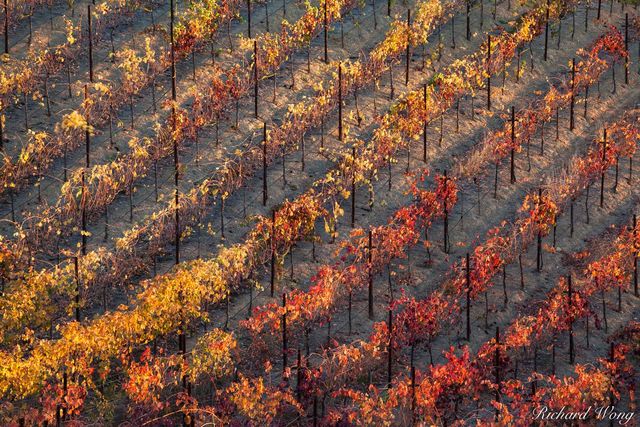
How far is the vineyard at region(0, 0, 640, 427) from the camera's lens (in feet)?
94.5

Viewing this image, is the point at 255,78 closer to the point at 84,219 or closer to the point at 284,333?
the point at 84,219

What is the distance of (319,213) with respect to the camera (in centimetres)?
3275

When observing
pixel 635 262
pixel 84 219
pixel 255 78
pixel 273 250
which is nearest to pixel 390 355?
pixel 273 250

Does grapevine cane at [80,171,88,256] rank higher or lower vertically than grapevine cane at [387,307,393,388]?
higher

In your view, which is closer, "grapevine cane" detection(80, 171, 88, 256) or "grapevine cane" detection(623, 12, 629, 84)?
"grapevine cane" detection(80, 171, 88, 256)

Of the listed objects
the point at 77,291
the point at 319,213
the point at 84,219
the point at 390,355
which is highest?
the point at 84,219

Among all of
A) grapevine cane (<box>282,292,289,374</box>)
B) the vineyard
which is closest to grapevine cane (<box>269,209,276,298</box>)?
the vineyard

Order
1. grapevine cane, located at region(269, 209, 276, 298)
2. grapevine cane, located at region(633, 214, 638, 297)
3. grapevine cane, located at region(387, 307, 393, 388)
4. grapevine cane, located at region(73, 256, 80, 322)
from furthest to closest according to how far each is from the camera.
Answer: grapevine cane, located at region(633, 214, 638, 297) → grapevine cane, located at region(269, 209, 276, 298) → grapevine cane, located at region(387, 307, 393, 388) → grapevine cane, located at region(73, 256, 80, 322)

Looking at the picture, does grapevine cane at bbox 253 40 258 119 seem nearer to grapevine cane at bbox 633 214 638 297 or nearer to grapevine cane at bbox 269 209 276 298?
grapevine cane at bbox 269 209 276 298

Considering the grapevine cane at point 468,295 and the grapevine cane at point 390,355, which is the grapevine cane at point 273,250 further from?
the grapevine cane at point 468,295

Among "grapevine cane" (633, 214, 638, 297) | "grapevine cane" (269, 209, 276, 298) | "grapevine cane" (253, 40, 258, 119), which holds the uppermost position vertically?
"grapevine cane" (253, 40, 258, 119)

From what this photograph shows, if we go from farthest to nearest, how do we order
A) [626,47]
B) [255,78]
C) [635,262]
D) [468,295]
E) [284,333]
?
1. [626,47]
2. [255,78]
3. [635,262]
4. [468,295]
5. [284,333]

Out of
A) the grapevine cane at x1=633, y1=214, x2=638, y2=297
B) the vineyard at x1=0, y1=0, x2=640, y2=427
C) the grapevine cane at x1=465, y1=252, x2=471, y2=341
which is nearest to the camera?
the vineyard at x1=0, y1=0, x2=640, y2=427

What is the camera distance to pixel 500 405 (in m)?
27.4
